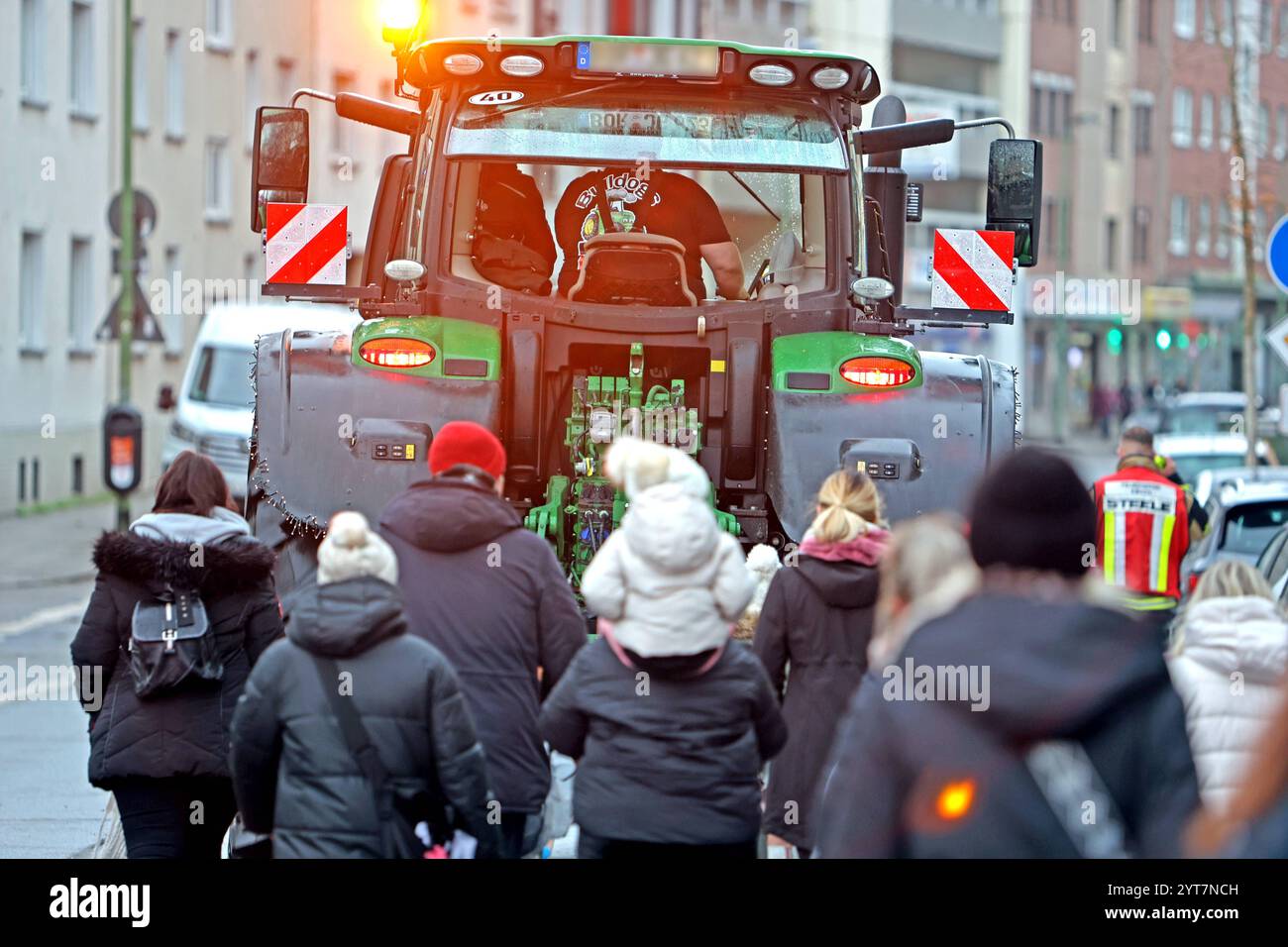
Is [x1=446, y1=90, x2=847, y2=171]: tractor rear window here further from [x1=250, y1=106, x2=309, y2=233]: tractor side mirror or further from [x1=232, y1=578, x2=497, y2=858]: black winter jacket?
Answer: [x1=232, y1=578, x2=497, y2=858]: black winter jacket

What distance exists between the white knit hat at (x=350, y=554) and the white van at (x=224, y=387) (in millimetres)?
22256

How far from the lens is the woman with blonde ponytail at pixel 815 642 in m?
7.17

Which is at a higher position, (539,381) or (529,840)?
(539,381)

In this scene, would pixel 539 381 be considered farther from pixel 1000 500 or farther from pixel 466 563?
pixel 1000 500

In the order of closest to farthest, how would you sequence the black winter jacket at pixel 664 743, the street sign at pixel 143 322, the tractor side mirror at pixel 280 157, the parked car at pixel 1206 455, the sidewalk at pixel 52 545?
the black winter jacket at pixel 664 743 → the tractor side mirror at pixel 280 157 → the sidewalk at pixel 52 545 → the street sign at pixel 143 322 → the parked car at pixel 1206 455

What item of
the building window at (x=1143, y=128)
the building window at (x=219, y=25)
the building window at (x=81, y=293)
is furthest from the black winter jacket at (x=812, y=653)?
the building window at (x=1143, y=128)

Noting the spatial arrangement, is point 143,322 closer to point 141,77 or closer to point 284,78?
point 141,77

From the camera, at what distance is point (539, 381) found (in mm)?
8891

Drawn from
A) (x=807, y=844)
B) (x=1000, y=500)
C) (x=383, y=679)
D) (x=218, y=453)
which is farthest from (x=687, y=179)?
(x=218, y=453)

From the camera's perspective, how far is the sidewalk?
998 inches

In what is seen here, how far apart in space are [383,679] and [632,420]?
3.10 meters

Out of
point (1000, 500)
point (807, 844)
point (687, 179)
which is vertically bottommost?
point (807, 844)

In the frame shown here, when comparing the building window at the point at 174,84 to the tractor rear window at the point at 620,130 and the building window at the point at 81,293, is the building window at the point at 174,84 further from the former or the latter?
the tractor rear window at the point at 620,130

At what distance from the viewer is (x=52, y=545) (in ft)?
95.1
